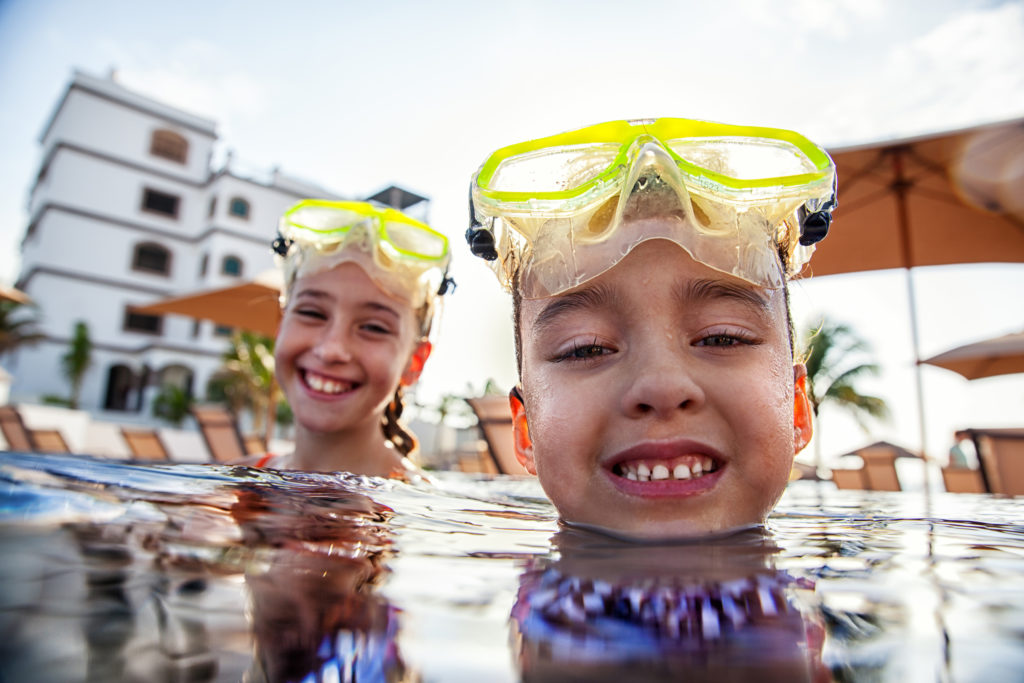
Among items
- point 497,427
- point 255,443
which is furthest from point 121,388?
point 497,427

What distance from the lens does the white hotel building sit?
107 ft

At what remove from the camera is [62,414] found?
1672cm

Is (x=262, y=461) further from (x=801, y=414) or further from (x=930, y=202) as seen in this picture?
(x=930, y=202)

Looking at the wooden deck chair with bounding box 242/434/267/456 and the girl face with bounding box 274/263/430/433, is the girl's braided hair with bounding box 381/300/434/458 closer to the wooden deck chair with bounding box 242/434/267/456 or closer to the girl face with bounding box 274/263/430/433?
the girl face with bounding box 274/263/430/433

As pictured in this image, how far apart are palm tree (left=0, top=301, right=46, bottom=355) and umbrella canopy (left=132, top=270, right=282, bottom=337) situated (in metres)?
27.0

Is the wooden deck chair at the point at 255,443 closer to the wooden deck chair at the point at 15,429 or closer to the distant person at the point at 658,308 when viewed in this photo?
the wooden deck chair at the point at 15,429

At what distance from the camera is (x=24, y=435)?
8164mm

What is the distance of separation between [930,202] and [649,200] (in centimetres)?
583

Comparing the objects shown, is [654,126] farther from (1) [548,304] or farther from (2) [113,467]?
(2) [113,467]

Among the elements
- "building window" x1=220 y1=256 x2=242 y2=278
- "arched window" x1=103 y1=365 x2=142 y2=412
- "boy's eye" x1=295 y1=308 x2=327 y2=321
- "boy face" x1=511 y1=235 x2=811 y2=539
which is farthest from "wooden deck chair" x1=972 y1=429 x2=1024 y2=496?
"arched window" x1=103 y1=365 x2=142 y2=412

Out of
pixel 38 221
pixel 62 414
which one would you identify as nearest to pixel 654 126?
pixel 62 414

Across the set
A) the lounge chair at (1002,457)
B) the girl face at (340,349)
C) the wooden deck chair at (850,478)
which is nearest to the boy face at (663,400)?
the girl face at (340,349)

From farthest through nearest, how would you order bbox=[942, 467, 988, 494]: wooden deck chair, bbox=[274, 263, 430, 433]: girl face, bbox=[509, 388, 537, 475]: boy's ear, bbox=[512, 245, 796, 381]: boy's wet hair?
bbox=[942, 467, 988, 494]: wooden deck chair → bbox=[274, 263, 430, 433]: girl face → bbox=[509, 388, 537, 475]: boy's ear → bbox=[512, 245, 796, 381]: boy's wet hair

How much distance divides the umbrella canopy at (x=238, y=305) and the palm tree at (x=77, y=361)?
27408mm
